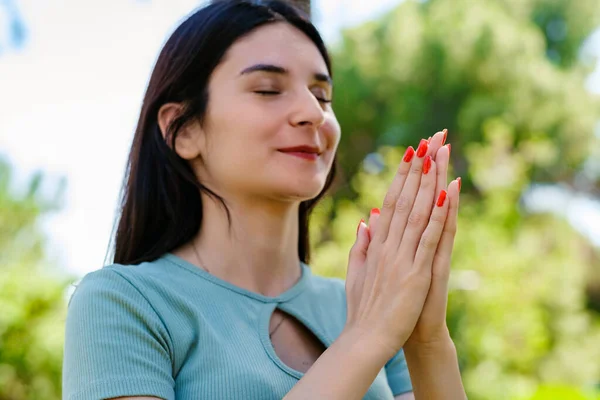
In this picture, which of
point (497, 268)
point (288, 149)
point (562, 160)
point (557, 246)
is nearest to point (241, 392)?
point (288, 149)

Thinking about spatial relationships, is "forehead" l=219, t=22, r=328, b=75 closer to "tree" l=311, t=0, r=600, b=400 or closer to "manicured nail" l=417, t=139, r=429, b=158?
"manicured nail" l=417, t=139, r=429, b=158

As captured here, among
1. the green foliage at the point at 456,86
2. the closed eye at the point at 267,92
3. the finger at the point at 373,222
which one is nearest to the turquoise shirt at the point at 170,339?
the finger at the point at 373,222

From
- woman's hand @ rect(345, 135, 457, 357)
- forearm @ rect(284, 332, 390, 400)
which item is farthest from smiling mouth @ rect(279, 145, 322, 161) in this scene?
forearm @ rect(284, 332, 390, 400)

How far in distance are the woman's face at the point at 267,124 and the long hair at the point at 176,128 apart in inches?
1.7

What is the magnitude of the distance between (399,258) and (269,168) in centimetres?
38

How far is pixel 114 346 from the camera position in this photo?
126 centimetres

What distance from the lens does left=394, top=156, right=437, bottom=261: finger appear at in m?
1.35

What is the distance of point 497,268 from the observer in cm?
666

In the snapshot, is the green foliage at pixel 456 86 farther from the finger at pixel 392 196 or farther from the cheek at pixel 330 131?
the finger at pixel 392 196

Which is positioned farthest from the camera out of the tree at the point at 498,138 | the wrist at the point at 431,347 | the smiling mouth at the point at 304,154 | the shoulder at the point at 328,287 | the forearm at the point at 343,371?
the tree at the point at 498,138

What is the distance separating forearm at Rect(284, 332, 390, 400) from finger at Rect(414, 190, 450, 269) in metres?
0.19

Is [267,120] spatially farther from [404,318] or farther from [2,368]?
[2,368]

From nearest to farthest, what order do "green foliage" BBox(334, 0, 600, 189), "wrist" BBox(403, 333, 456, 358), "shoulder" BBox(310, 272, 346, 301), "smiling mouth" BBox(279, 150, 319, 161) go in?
"wrist" BBox(403, 333, 456, 358)
"smiling mouth" BBox(279, 150, 319, 161)
"shoulder" BBox(310, 272, 346, 301)
"green foliage" BBox(334, 0, 600, 189)

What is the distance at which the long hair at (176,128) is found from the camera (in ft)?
5.39
